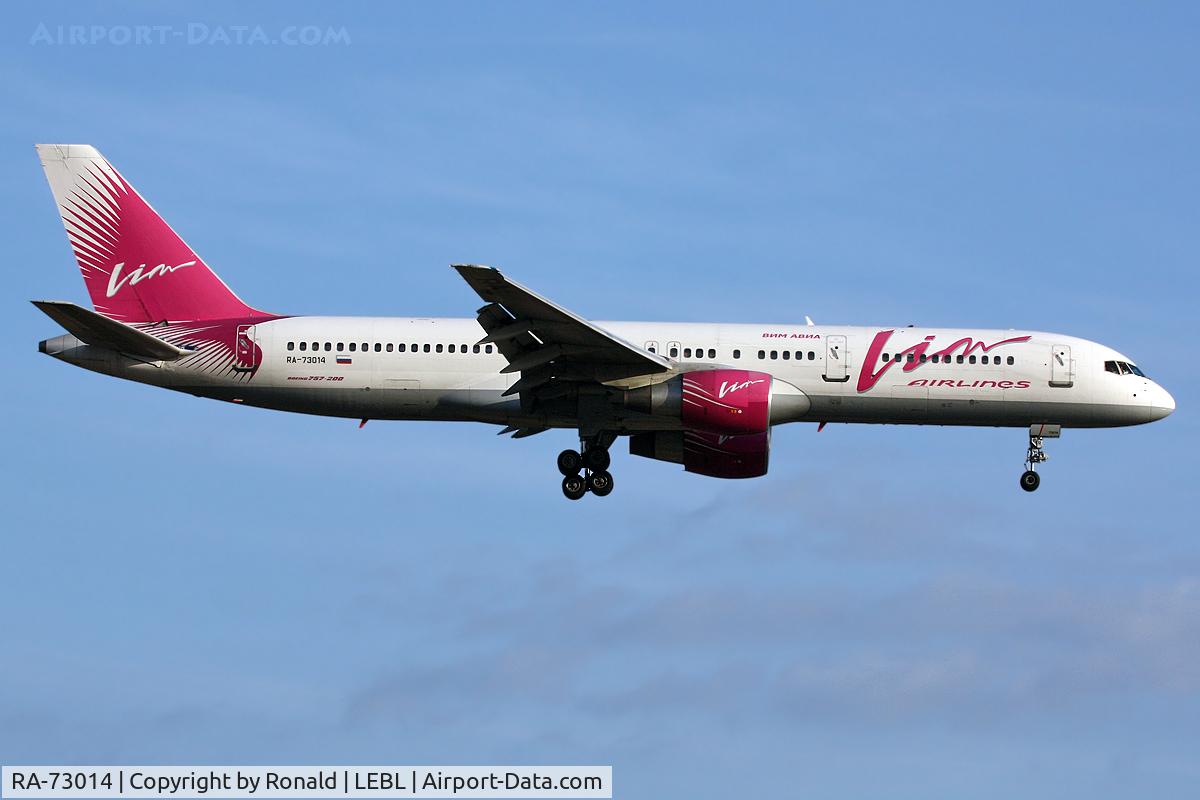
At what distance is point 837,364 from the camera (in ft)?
150

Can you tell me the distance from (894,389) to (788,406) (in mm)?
2764

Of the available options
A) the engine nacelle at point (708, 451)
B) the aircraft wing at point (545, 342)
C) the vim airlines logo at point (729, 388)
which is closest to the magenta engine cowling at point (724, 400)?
the vim airlines logo at point (729, 388)

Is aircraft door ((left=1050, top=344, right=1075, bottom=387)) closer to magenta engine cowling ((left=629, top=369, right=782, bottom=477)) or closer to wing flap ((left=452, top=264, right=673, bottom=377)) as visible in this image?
magenta engine cowling ((left=629, top=369, right=782, bottom=477))

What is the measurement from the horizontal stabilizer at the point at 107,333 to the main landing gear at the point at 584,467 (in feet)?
33.1

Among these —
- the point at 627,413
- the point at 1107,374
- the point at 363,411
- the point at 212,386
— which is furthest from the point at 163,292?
the point at 1107,374

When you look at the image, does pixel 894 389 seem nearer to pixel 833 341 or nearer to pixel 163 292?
pixel 833 341

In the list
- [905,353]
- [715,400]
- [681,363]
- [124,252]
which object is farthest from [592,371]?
[124,252]

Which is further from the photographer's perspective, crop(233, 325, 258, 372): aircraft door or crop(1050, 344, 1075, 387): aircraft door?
crop(1050, 344, 1075, 387): aircraft door

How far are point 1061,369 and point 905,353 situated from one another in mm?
4094

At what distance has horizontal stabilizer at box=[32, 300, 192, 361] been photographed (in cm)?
4350

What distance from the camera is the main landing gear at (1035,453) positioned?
154ft

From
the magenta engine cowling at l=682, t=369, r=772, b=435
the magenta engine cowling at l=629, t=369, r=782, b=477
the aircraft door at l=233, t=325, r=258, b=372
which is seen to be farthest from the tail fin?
the magenta engine cowling at l=682, t=369, r=772, b=435

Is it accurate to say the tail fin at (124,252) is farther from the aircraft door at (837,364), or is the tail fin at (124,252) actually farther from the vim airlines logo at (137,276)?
the aircraft door at (837,364)

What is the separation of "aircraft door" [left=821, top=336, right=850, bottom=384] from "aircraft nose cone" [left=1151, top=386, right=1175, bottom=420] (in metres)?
8.29
